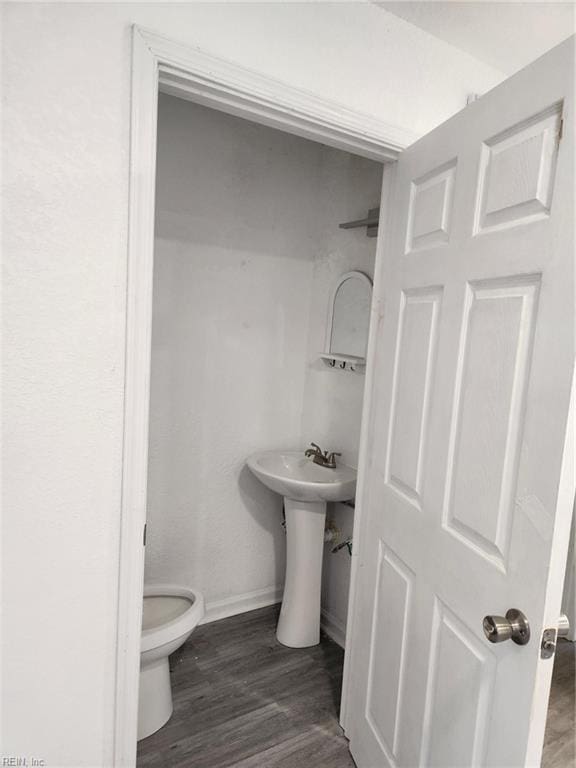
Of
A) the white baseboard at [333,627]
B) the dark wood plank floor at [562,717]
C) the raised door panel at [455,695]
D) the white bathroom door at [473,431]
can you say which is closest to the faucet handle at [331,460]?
the white bathroom door at [473,431]

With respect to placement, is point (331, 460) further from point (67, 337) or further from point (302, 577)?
point (67, 337)

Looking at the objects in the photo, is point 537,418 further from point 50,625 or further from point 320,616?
point 320,616

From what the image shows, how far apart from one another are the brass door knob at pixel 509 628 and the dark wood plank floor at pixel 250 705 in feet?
3.60

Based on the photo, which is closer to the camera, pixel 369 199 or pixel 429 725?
pixel 429 725

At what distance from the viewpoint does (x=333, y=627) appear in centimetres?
242

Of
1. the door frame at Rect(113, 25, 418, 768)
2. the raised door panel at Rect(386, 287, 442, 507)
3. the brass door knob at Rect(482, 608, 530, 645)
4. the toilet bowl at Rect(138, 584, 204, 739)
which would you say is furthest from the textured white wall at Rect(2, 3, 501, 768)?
the brass door knob at Rect(482, 608, 530, 645)

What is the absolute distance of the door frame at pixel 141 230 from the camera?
113 centimetres

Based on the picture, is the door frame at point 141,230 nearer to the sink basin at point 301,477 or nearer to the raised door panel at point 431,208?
the raised door panel at point 431,208

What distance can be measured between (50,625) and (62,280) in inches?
31.3

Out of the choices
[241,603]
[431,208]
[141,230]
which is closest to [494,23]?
[431,208]

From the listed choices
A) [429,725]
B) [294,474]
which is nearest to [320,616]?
[294,474]

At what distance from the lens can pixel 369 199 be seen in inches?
87.4

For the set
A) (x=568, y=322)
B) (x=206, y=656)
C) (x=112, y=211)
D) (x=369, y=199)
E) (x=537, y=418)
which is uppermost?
(x=369, y=199)

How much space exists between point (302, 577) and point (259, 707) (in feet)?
1.78
